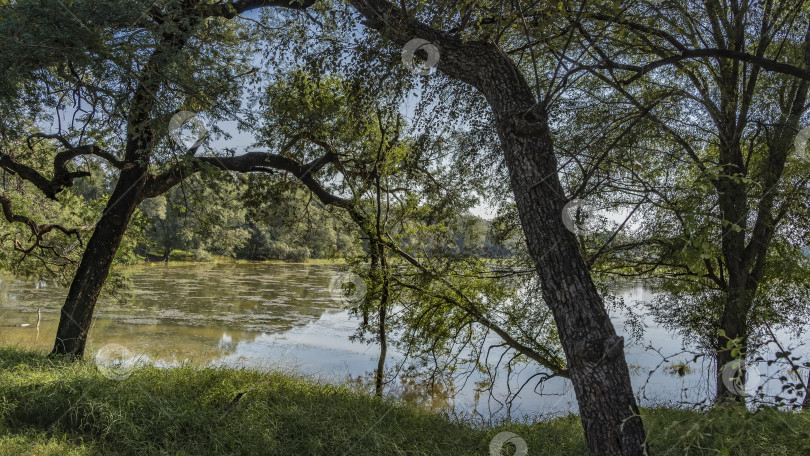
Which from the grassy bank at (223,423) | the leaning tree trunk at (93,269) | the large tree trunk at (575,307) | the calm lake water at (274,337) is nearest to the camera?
the large tree trunk at (575,307)

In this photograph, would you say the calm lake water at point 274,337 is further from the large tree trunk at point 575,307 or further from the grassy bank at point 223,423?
the large tree trunk at point 575,307

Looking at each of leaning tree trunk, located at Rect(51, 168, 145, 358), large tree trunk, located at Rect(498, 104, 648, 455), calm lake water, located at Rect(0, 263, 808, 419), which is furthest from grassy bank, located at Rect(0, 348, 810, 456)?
calm lake water, located at Rect(0, 263, 808, 419)

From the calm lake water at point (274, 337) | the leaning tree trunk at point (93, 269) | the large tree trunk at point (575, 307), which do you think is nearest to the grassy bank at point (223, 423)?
the large tree trunk at point (575, 307)

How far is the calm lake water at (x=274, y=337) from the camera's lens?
8.34 metres

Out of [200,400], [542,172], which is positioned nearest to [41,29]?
[200,400]

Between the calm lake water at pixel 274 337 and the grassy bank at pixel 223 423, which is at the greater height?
the grassy bank at pixel 223 423

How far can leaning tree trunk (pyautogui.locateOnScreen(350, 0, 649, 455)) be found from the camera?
9.18ft

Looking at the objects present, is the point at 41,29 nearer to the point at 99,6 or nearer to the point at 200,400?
the point at 99,6

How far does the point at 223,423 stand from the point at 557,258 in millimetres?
3132

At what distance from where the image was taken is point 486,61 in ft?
10.6

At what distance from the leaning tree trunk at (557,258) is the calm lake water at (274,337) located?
8.83 ft

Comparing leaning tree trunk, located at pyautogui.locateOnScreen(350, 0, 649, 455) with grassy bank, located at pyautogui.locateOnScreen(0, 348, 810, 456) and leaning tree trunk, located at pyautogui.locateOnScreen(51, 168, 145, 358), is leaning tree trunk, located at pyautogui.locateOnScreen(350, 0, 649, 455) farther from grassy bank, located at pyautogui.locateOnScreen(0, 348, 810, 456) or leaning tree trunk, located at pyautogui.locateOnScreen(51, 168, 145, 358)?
leaning tree trunk, located at pyautogui.locateOnScreen(51, 168, 145, 358)

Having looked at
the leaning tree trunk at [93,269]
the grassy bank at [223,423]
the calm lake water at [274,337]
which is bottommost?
the calm lake water at [274,337]

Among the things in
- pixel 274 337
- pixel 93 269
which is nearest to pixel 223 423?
pixel 93 269
